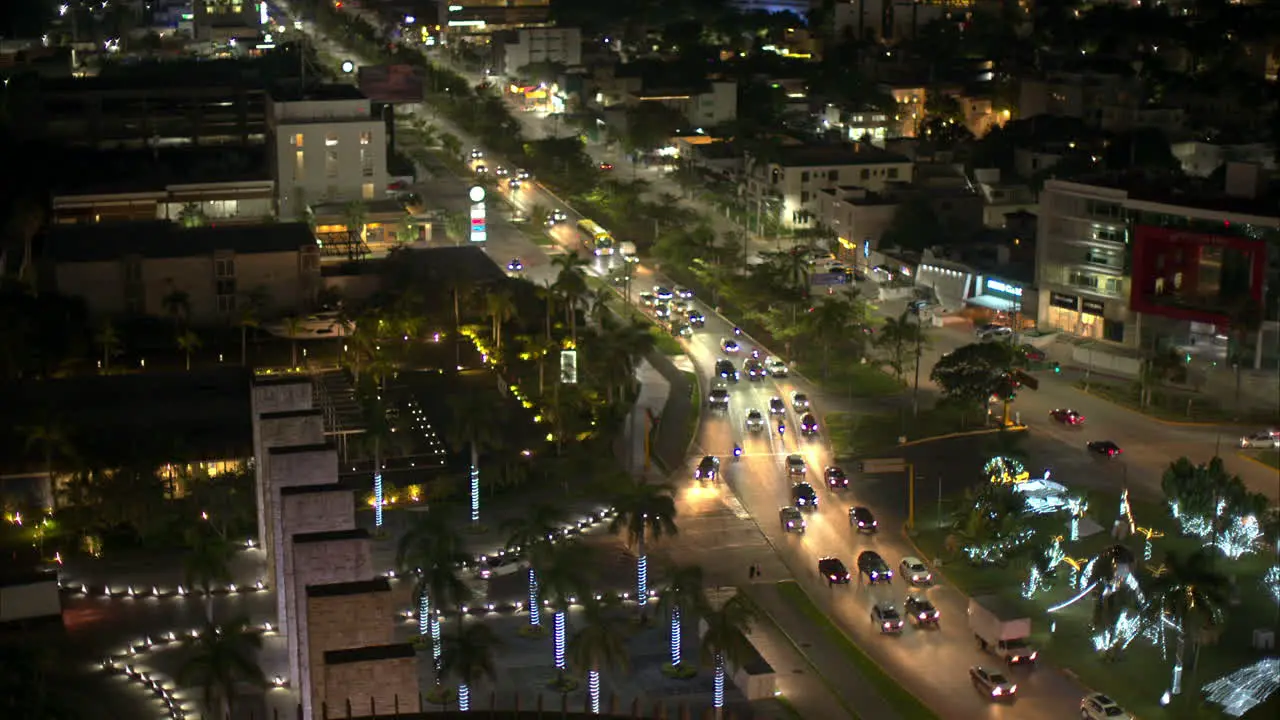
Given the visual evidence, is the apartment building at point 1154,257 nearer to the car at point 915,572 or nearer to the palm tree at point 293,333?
the car at point 915,572

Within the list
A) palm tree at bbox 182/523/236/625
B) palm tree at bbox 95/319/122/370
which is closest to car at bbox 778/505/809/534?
palm tree at bbox 182/523/236/625

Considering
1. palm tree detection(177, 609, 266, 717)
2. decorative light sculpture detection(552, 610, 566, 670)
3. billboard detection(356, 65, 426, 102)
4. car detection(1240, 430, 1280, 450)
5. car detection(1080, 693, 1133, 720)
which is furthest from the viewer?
billboard detection(356, 65, 426, 102)

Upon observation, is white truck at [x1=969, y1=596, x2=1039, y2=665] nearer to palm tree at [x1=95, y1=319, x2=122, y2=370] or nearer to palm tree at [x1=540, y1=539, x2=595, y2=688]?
palm tree at [x1=540, y1=539, x2=595, y2=688]

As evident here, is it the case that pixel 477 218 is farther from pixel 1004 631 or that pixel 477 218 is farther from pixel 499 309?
pixel 1004 631

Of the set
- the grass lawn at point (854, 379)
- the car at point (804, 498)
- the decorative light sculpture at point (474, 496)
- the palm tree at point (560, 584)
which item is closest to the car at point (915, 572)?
the car at point (804, 498)

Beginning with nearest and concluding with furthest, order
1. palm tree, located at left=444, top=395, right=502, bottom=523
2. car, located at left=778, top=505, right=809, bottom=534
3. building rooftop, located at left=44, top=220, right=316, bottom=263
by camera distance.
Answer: car, located at left=778, top=505, right=809, bottom=534 → palm tree, located at left=444, top=395, right=502, bottom=523 → building rooftop, located at left=44, top=220, right=316, bottom=263

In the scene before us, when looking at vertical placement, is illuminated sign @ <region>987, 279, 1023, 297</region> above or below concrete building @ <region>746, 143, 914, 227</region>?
below
